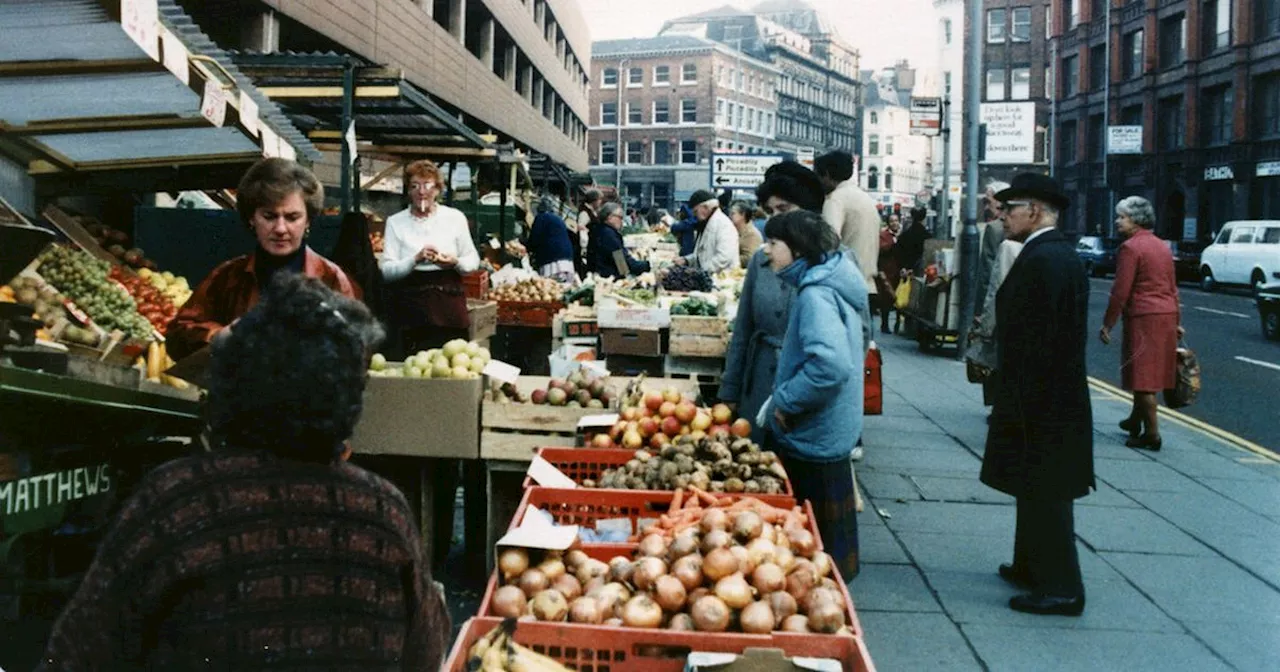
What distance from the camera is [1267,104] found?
41.5 meters

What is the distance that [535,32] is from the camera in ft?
143

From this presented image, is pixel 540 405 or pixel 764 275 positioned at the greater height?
pixel 764 275

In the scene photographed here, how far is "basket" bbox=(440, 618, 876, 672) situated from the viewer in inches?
117

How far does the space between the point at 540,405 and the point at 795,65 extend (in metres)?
108

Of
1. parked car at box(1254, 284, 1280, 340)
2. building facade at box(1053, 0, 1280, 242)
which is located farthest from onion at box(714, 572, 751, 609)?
building facade at box(1053, 0, 1280, 242)

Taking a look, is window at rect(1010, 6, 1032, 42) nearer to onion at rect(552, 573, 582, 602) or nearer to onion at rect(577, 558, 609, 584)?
onion at rect(577, 558, 609, 584)

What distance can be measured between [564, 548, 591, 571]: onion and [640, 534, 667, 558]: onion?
201 millimetres

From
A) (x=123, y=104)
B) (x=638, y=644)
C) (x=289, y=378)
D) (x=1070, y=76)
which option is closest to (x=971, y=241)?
(x=123, y=104)

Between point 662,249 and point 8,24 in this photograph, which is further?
point 662,249

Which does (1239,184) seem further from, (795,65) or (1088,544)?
(795,65)

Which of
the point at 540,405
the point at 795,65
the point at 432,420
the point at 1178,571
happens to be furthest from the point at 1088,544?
the point at 795,65

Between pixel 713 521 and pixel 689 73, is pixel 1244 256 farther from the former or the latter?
pixel 689 73

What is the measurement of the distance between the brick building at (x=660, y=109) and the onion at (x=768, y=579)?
8468cm

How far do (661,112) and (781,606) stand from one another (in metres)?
91.4
